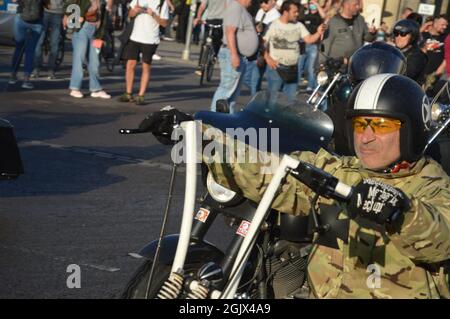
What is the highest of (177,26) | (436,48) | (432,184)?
(432,184)

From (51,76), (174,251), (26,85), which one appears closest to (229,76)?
(26,85)

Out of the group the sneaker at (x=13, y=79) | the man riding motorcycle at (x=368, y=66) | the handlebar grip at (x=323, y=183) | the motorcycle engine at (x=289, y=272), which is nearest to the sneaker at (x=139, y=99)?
the sneaker at (x=13, y=79)

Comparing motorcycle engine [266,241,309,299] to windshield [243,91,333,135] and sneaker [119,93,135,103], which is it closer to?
windshield [243,91,333,135]

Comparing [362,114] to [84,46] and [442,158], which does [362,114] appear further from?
[84,46]

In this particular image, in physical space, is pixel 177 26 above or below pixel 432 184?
below

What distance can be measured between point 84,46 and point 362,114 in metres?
11.5

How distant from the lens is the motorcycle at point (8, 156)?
7.38 meters

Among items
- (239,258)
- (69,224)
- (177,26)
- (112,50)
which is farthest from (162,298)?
(177,26)

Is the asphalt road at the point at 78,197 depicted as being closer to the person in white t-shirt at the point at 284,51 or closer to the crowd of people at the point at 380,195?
the person in white t-shirt at the point at 284,51

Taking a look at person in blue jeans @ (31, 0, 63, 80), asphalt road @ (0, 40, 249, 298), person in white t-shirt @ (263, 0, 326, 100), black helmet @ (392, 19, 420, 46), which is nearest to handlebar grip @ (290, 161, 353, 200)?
asphalt road @ (0, 40, 249, 298)

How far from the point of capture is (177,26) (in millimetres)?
30516

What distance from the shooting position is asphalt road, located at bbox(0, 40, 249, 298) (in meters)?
6.41

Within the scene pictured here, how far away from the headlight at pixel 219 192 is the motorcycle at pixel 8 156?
10.9 ft

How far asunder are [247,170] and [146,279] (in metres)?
0.65
